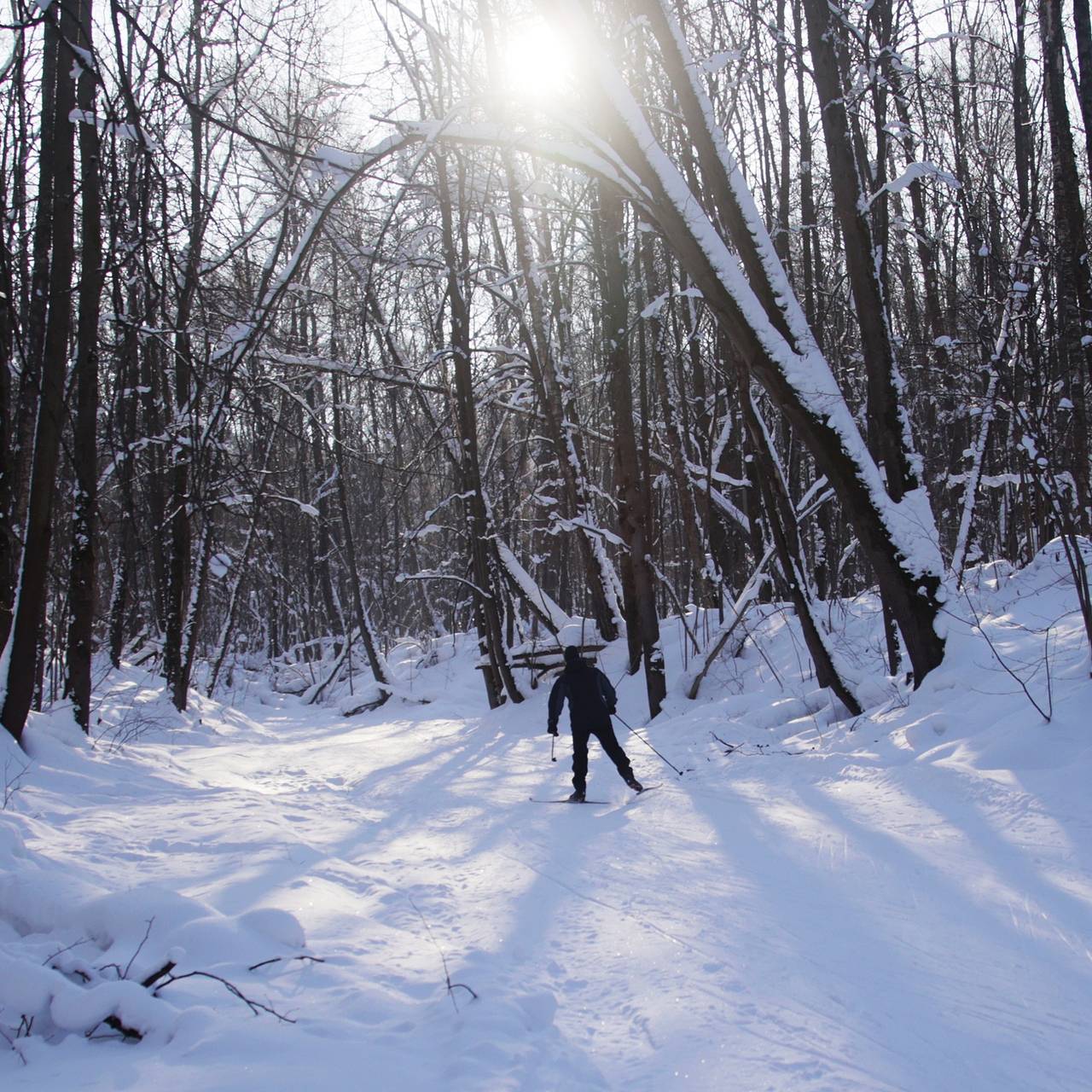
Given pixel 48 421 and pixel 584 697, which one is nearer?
pixel 48 421

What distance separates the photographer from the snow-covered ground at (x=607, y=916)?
2.95 m

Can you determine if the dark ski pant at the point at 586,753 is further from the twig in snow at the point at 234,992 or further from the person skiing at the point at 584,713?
the twig in snow at the point at 234,992

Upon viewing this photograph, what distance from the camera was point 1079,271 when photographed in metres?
10.5

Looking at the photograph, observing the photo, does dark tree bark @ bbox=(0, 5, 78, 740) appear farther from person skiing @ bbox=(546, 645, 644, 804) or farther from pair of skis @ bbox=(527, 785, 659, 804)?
person skiing @ bbox=(546, 645, 644, 804)

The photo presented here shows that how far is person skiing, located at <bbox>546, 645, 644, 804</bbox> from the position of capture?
8648 mm

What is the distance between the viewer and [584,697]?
9.14m

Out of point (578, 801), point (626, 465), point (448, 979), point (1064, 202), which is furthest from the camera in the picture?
point (626, 465)

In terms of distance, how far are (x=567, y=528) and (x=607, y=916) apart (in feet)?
32.4

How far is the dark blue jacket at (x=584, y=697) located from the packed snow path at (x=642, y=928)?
88 centimetres

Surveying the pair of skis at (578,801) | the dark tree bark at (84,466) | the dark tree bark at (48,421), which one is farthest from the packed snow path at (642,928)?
the dark tree bark at (84,466)

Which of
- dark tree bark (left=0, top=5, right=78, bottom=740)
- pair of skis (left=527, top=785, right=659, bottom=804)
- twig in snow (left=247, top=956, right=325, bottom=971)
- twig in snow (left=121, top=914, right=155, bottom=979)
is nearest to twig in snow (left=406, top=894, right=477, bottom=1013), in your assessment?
twig in snow (left=247, top=956, right=325, bottom=971)

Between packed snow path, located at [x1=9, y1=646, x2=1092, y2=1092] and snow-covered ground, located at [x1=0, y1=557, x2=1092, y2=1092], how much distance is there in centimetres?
2

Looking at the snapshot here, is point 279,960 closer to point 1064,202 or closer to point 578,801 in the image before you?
point 578,801

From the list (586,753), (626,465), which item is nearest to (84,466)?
(586,753)
